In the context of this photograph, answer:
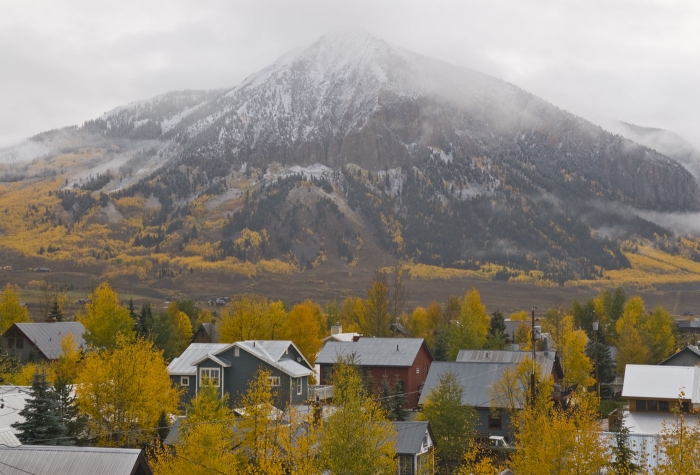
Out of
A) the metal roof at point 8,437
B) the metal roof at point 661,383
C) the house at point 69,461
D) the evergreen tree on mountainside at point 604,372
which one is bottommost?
the evergreen tree on mountainside at point 604,372

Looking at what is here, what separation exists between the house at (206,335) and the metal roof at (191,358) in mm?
36425

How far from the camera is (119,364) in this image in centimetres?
4650

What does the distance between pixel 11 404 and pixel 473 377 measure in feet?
115

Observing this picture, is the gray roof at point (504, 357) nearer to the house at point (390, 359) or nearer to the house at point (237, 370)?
the house at point (390, 359)

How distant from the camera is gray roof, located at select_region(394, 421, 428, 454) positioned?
44312 millimetres

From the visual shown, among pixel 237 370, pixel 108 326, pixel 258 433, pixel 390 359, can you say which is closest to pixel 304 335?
pixel 390 359

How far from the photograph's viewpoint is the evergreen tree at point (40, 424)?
123 ft

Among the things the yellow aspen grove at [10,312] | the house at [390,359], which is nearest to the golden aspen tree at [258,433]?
the house at [390,359]

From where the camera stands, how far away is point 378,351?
3039 inches

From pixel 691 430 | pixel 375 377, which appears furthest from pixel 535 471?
pixel 375 377

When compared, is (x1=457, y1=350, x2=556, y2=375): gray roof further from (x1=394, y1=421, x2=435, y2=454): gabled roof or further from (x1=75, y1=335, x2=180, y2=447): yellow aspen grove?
(x1=75, y1=335, x2=180, y2=447): yellow aspen grove

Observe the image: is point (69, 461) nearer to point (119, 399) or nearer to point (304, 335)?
point (119, 399)

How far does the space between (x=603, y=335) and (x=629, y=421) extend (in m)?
72.5

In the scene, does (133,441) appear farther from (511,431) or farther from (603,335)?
(603,335)
